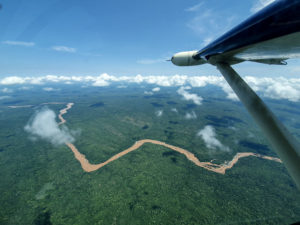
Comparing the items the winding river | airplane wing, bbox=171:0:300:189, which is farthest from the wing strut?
the winding river

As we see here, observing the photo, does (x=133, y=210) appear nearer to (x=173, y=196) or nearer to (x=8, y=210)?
(x=173, y=196)

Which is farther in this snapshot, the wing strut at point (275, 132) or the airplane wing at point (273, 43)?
the wing strut at point (275, 132)

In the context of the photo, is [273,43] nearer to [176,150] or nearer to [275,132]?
[275,132]

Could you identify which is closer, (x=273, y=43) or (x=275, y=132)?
(x=273, y=43)

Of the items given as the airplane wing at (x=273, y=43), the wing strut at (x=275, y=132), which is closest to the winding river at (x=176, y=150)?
the wing strut at (x=275, y=132)

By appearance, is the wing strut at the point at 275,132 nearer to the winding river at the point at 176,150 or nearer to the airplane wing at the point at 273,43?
the airplane wing at the point at 273,43

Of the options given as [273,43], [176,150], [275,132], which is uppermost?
[273,43]

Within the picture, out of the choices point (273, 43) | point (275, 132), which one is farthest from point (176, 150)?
point (273, 43)

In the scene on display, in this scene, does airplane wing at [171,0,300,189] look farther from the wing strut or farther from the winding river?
the winding river

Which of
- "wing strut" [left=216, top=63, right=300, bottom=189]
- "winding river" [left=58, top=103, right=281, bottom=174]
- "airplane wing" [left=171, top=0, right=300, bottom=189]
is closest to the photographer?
"airplane wing" [left=171, top=0, right=300, bottom=189]

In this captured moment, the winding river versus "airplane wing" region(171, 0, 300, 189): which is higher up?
"airplane wing" region(171, 0, 300, 189)
